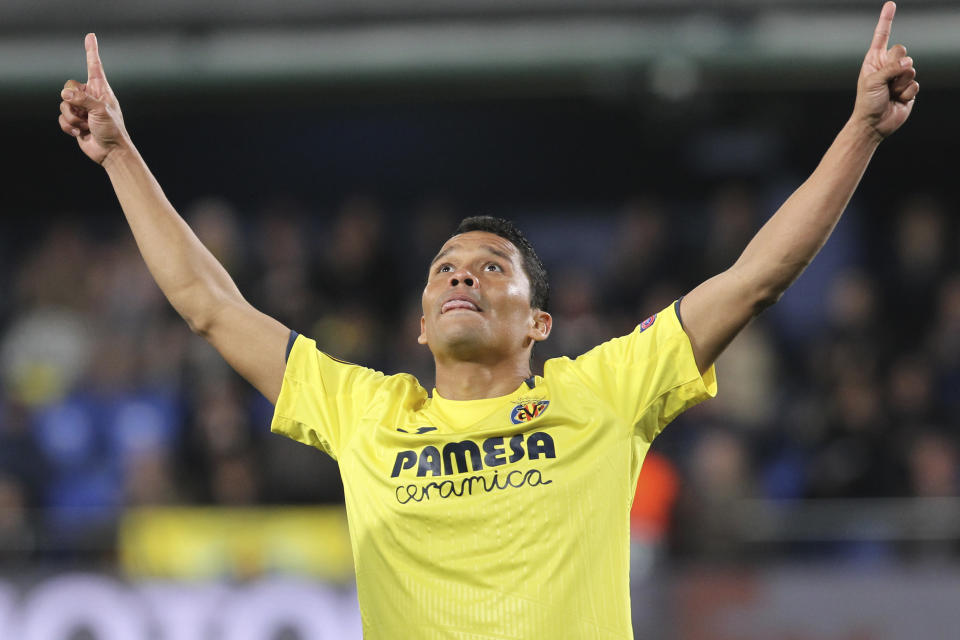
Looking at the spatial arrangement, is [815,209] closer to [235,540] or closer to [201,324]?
[201,324]

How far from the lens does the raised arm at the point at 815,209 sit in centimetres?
323

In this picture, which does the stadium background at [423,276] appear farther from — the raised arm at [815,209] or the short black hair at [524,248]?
the raised arm at [815,209]

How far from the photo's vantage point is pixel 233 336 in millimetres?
3637

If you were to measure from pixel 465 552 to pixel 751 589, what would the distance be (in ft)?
13.2

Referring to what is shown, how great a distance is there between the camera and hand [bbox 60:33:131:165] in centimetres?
367

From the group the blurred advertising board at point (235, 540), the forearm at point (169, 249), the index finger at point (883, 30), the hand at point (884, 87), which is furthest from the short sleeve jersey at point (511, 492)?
the blurred advertising board at point (235, 540)

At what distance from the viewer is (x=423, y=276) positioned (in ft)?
34.4

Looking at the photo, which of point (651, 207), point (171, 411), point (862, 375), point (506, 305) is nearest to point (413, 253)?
point (651, 207)

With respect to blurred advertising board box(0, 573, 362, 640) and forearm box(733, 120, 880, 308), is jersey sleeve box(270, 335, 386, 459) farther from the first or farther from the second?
blurred advertising board box(0, 573, 362, 640)

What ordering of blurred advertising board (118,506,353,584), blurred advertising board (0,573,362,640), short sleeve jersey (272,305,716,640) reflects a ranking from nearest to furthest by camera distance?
1. short sleeve jersey (272,305,716,640)
2. blurred advertising board (0,573,362,640)
3. blurred advertising board (118,506,353,584)

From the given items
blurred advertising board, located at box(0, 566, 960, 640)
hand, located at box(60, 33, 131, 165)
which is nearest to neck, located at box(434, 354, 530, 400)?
hand, located at box(60, 33, 131, 165)

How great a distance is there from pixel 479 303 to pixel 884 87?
1.21 meters

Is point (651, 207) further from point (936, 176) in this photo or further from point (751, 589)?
point (751, 589)

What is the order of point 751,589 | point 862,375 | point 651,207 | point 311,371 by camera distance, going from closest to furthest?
point 311,371, point 751,589, point 862,375, point 651,207
